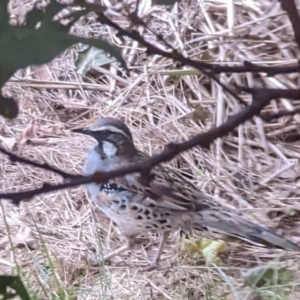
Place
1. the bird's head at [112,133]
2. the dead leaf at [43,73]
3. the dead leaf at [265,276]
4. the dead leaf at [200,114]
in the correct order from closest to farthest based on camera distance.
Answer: the dead leaf at [265,276] < the bird's head at [112,133] < the dead leaf at [200,114] < the dead leaf at [43,73]

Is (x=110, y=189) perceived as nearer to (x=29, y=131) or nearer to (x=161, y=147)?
(x=161, y=147)

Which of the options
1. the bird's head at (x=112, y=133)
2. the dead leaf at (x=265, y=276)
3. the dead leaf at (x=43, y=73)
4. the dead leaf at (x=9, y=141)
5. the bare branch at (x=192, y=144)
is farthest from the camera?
the dead leaf at (x=43, y=73)

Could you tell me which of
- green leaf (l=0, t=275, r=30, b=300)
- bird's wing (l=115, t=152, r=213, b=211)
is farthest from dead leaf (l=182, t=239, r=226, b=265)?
green leaf (l=0, t=275, r=30, b=300)

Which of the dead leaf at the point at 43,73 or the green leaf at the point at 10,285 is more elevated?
the green leaf at the point at 10,285

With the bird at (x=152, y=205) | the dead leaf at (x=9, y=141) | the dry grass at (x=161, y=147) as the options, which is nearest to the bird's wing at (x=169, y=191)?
the bird at (x=152, y=205)

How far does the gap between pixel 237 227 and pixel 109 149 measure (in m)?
0.59

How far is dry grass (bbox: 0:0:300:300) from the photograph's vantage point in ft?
10.6

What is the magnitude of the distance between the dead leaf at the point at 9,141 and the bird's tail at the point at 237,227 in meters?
1.15

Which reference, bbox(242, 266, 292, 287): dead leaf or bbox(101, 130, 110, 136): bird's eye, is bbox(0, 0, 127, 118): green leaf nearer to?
bbox(242, 266, 292, 287): dead leaf

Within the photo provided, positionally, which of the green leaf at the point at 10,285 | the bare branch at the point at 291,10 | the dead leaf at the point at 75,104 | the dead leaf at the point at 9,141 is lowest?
the dead leaf at the point at 9,141

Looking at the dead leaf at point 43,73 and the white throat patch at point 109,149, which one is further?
the dead leaf at point 43,73

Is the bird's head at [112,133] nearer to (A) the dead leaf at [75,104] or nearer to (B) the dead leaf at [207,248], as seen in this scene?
(B) the dead leaf at [207,248]

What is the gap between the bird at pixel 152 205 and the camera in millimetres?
3270

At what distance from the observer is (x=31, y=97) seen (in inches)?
173
